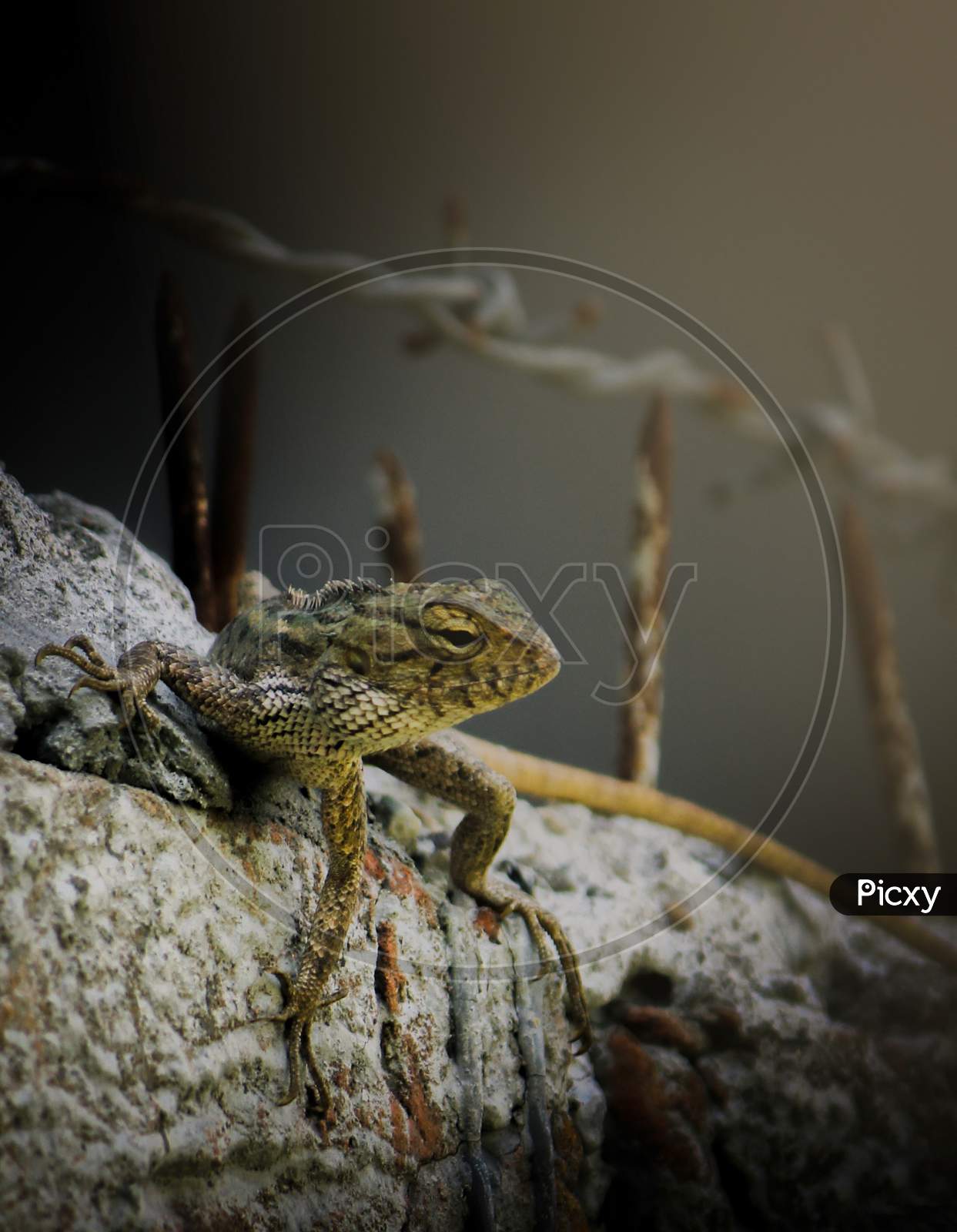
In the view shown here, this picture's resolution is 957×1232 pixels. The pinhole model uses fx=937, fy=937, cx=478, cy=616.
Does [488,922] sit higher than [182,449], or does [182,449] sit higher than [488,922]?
[182,449]

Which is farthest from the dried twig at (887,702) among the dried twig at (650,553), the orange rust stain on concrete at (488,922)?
the orange rust stain on concrete at (488,922)

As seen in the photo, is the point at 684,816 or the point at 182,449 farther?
the point at 684,816

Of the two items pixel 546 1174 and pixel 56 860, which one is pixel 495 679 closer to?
pixel 56 860

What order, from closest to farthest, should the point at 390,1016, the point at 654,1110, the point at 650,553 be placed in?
the point at 390,1016, the point at 654,1110, the point at 650,553

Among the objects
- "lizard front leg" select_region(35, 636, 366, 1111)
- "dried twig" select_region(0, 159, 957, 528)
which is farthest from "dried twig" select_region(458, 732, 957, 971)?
"dried twig" select_region(0, 159, 957, 528)

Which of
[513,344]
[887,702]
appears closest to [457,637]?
[513,344]

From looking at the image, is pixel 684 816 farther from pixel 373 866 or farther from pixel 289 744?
pixel 289 744

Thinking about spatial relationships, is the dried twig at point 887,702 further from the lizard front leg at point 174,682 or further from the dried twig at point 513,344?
the lizard front leg at point 174,682

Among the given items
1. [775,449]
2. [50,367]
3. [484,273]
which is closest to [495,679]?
[50,367]
